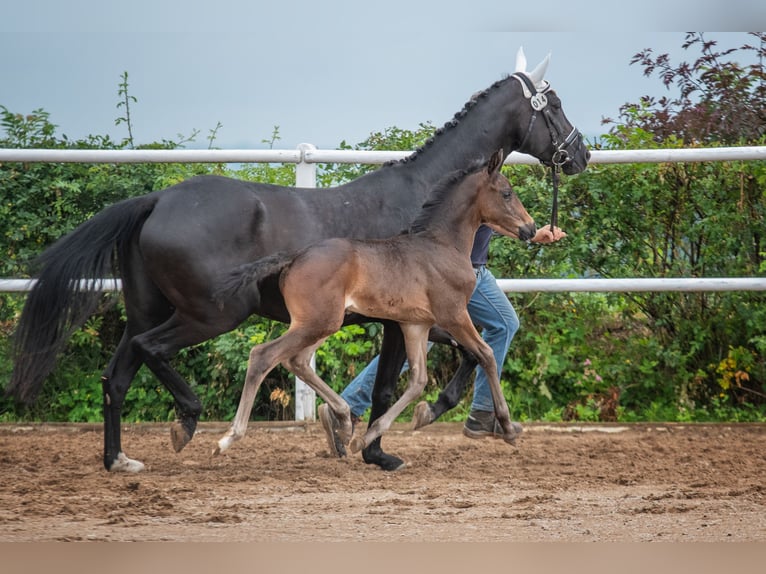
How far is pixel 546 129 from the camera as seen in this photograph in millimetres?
6230

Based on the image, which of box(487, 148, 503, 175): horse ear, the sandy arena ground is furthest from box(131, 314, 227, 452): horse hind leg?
box(487, 148, 503, 175): horse ear

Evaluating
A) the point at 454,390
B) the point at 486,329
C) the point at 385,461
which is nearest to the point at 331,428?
the point at 385,461

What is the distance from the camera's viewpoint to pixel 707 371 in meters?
7.68

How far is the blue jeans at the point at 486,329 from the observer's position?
623cm

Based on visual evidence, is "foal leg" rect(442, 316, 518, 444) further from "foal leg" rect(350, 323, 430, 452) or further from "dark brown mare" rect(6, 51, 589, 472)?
"dark brown mare" rect(6, 51, 589, 472)

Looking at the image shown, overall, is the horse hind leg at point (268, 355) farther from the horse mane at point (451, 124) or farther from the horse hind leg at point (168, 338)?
the horse mane at point (451, 124)

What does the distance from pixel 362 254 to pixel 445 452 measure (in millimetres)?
1684

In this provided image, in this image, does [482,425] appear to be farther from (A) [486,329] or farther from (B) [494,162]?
(B) [494,162]

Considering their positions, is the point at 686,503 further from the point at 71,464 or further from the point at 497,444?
the point at 71,464

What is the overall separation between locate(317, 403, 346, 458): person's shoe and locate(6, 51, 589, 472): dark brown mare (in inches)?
8.5

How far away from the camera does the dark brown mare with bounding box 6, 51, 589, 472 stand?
5582 millimetres

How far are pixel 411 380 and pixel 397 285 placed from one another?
1.75ft

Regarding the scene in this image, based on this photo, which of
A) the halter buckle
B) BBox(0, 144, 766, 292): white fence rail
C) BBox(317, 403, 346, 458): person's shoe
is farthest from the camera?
BBox(0, 144, 766, 292): white fence rail

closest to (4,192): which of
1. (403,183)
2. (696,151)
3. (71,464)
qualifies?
(71,464)
